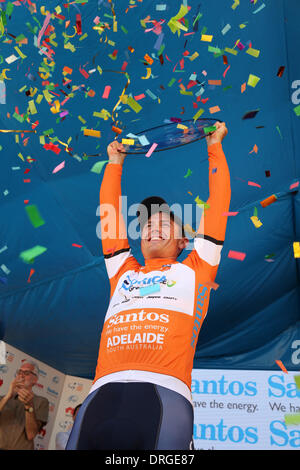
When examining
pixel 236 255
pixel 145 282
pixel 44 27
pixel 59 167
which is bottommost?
pixel 145 282

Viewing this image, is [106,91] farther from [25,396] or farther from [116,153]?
[25,396]

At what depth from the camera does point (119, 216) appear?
6.64 feet

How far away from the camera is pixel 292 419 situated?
2869 mm

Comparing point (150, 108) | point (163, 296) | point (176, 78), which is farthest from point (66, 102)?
point (163, 296)

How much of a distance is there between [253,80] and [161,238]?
1111 mm

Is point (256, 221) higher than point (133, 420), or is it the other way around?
point (256, 221)

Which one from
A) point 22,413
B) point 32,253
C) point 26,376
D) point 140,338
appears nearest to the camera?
point 140,338

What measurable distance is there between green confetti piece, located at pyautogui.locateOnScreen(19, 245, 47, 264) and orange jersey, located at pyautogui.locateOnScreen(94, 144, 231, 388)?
124 cm

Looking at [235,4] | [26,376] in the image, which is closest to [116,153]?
[235,4]

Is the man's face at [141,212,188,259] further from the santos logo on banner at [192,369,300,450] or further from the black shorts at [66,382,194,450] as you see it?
the santos logo on banner at [192,369,300,450]

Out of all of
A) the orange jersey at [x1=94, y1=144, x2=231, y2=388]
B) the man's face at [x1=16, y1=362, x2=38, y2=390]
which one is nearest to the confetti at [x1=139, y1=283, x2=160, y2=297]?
the orange jersey at [x1=94, y1=144, x2=231, y2=388]

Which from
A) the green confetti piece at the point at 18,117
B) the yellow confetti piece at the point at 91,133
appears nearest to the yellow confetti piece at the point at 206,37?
the yellow confetti piece at the point at 91,133

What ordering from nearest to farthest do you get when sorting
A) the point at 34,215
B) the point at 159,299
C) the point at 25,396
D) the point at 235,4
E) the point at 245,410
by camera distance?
the point at 159,299, the point at 235,4, the point at 245,410, the point at 34,215, the point at 25,396
